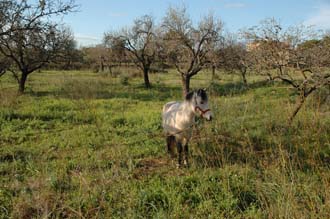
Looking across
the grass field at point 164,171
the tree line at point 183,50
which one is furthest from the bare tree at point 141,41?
the grass field at point 164,171

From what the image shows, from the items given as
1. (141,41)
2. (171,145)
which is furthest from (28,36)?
(141,41)

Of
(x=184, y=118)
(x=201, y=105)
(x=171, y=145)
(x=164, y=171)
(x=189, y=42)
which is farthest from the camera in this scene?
(x=189, y=42)

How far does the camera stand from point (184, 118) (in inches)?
216

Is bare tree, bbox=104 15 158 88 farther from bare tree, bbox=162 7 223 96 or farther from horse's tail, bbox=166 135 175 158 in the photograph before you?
horse's tail, bbox=166 135 175 158

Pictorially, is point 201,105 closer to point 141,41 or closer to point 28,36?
point 28,36

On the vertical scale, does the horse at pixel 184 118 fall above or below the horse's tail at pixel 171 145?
above

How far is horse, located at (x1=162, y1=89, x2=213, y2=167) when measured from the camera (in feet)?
16.2

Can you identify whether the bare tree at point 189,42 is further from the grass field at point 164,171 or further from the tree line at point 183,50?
the grass field at point 164,171

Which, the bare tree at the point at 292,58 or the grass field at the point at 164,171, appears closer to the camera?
the grass field at the point at 164,171

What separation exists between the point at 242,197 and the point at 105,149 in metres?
3.47

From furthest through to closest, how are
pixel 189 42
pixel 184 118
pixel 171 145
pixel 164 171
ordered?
pixel 189 42 → pixel 171 145 → pixel 184 118 → pixel 164 171

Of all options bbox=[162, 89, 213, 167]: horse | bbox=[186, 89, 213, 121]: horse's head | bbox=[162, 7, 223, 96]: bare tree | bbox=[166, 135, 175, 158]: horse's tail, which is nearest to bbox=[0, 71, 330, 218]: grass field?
bbox=[166, 135, 175, 158]: horse's tail

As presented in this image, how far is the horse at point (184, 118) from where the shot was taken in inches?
194

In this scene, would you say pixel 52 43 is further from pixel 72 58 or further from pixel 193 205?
pixel 193 205
